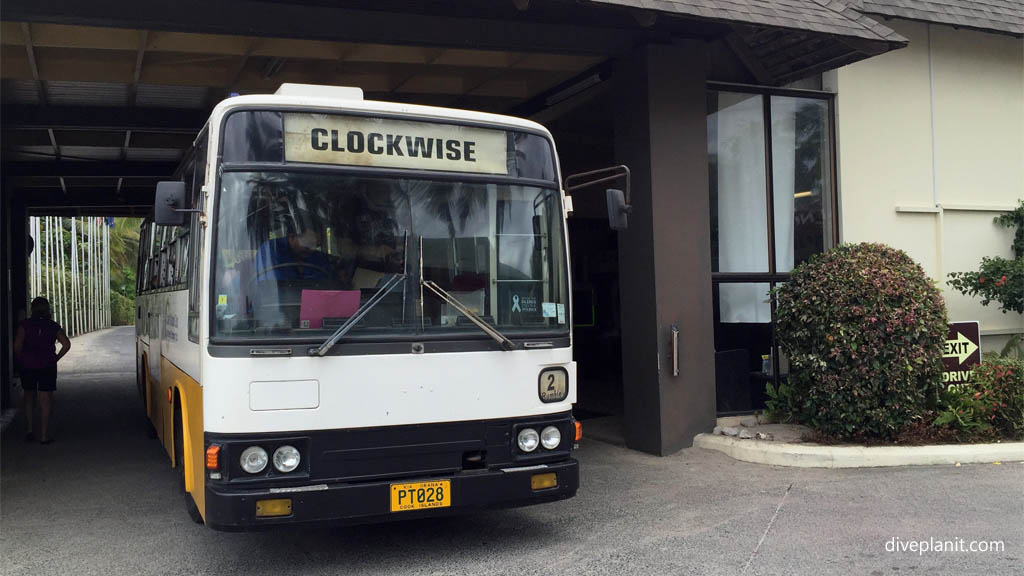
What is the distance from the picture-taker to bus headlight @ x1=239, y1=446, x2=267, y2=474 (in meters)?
5.01

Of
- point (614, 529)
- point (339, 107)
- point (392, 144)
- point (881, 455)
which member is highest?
point (339, 107)

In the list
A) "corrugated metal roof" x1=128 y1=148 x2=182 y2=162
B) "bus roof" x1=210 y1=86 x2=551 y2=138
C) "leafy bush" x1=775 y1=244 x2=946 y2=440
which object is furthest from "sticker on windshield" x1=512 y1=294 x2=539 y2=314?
"corrugated metal roof" x1=128 y1=148 x2=182 y2=162

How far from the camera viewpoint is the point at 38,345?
10422 mm

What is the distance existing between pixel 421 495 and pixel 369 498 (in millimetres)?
322

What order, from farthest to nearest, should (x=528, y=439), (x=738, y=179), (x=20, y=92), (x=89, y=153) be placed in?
(x=89, y=153) < (x=20, y=92) < (x=738, y=179) < (x=528, y=439)

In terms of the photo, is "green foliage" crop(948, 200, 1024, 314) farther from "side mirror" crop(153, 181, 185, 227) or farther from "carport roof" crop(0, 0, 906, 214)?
"side mirror" crop(153, 181, 185, 227)

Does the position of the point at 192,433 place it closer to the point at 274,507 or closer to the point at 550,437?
the point at 274,507

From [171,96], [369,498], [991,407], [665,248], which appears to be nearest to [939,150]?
[991,407]

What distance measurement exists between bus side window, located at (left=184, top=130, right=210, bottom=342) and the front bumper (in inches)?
46.9

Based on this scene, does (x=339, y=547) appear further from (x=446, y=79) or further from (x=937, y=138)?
(x=937, y=138)

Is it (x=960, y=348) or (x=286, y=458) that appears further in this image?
(x=960, y=348)

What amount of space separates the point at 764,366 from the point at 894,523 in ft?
12.6

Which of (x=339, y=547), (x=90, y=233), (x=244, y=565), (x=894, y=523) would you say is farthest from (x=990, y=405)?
(x=90, y=233)

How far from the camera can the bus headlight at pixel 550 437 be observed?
574 centimetres
